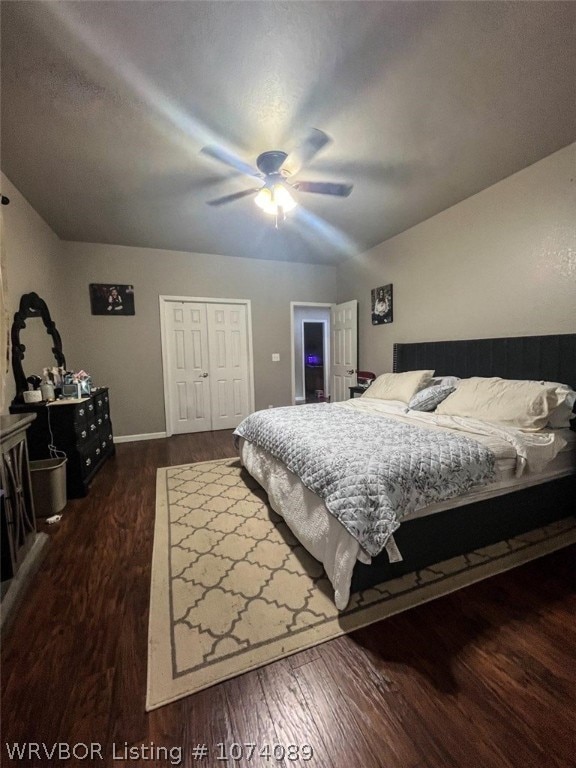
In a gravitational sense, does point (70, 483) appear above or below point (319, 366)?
below

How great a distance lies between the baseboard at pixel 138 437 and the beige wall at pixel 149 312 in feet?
0.19

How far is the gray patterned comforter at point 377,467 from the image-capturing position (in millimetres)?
1348

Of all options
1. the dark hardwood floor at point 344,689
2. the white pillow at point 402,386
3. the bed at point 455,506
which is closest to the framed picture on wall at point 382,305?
the white pillow at point 402,386

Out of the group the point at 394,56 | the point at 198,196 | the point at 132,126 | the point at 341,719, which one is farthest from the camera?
the point at 198,196

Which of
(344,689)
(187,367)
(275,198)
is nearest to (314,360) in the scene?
(187,367)

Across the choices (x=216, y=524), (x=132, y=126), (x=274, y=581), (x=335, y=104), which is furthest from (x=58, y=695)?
(x=335, y=104)

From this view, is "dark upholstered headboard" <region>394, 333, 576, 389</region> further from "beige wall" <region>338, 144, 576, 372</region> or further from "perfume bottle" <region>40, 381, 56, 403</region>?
"perfume bottle" <region>40, 381, 56, 403</region>

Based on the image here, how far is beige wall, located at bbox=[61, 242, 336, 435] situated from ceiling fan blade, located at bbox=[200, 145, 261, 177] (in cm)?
231

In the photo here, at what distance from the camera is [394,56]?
1538 mm

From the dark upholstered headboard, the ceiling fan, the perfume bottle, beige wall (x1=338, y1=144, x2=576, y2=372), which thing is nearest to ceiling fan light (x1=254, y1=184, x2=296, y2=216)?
the ceiling fan

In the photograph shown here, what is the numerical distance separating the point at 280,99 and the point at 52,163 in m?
1.87

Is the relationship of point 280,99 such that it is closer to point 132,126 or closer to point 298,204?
point 132,126

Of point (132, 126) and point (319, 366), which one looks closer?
point (132, 126)

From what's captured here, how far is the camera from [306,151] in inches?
80.0
